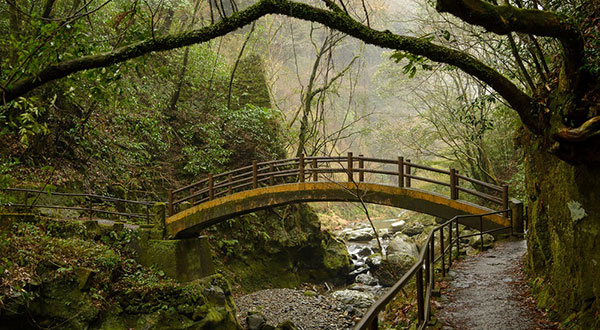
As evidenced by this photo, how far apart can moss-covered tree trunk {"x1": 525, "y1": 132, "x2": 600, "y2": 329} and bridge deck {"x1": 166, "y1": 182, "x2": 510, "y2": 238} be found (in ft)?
9.85

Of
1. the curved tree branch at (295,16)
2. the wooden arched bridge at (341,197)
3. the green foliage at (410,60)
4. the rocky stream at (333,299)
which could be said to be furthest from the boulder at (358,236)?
the green foliage at (410,60)

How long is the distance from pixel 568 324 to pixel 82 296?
8547mm

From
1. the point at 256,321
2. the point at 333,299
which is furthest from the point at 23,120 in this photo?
the point at 333,299

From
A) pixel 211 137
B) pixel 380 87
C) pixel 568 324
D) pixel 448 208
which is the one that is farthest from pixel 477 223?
pixel 380 87

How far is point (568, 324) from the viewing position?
4684 millimetres

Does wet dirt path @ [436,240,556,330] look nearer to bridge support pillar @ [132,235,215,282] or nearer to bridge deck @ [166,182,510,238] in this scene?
bridge deck @ [166,182,510,238]

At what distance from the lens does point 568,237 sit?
497cm

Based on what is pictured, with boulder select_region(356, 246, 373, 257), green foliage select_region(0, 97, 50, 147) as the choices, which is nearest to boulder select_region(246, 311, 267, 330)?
green foliage select_region(0, 97, 50, 147)

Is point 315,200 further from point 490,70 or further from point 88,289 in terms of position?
point 490,70

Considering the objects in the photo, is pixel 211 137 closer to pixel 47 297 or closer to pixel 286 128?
pixel 286 128

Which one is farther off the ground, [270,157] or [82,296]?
[270,157]

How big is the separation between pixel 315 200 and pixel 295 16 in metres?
7.09

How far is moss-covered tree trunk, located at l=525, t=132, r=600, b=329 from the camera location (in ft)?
14.3

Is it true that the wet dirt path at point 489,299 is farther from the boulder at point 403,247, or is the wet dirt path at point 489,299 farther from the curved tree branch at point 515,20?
the boulder at point 403,247
